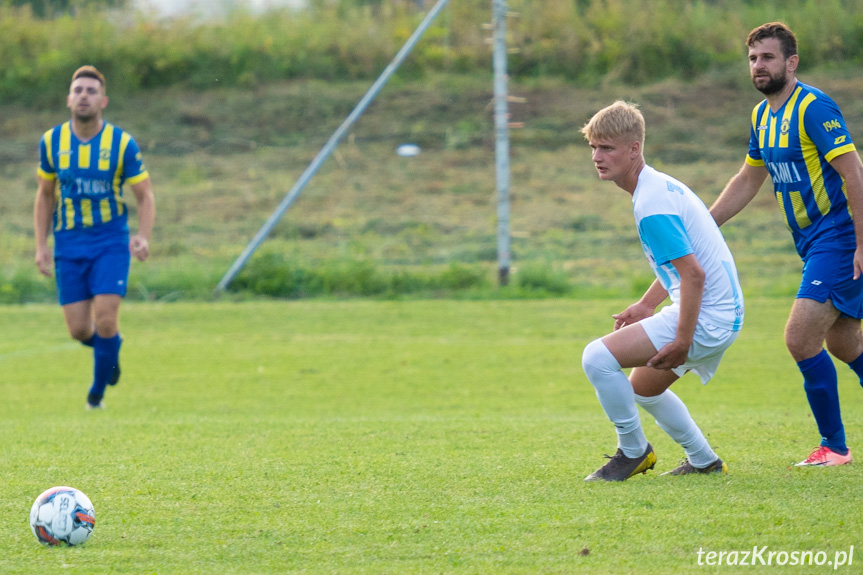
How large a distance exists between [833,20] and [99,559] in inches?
938

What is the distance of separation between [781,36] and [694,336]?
1682 mm

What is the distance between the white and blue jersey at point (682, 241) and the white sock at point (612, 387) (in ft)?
1.36

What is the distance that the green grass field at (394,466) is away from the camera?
337 cm

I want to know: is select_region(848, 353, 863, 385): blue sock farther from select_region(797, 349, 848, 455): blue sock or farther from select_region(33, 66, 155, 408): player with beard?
select_region(33, 66, 155, 408): player with beard

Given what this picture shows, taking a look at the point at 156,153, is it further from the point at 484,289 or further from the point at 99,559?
the point at 99,559

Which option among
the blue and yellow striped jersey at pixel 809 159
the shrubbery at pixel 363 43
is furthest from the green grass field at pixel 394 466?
the shrubbery at pixel 363 43

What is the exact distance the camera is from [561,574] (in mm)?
3100

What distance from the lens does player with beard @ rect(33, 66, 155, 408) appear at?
25.2 feet

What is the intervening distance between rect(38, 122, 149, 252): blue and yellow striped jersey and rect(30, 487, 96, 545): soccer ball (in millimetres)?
4604

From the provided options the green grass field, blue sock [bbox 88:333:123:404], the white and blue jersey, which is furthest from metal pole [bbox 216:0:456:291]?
the white and blue jersey

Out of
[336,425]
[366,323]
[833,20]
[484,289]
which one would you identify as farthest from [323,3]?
[336,425]

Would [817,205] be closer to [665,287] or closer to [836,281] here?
[836,281]

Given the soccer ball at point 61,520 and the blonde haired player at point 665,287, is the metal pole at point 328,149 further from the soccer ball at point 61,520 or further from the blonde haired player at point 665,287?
the soccer ball at point 61,520

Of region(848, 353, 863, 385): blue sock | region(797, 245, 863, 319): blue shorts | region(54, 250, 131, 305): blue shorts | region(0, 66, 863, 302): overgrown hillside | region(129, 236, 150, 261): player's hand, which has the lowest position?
region(0, 66, 863, 302): overgrown hillside
